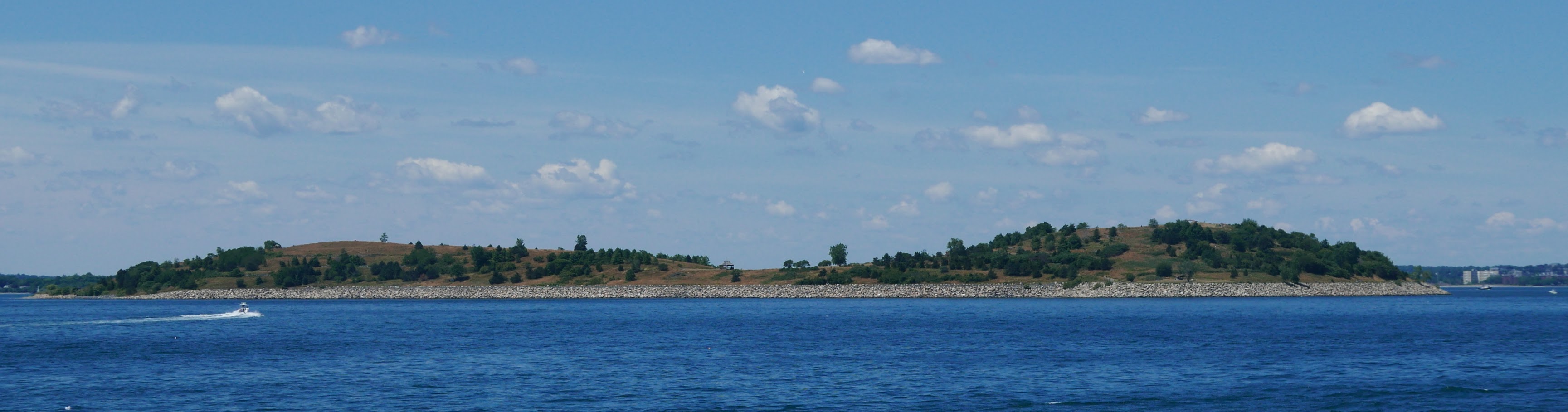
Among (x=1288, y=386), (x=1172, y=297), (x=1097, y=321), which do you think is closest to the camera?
(x=1288, y=386)

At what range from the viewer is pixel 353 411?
5144cm

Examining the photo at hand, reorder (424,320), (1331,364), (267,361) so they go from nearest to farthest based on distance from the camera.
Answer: (1331,364)
(267,361)
(424,320)

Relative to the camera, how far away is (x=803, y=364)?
71250 mm

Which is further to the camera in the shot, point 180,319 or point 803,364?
point 180,319

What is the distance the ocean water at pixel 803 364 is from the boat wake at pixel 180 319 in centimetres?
113

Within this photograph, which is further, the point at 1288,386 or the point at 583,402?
the point at 1288,386

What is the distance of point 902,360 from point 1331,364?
71.1ft

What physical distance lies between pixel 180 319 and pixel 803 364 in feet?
287

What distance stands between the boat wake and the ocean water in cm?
113

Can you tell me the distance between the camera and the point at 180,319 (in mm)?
133875

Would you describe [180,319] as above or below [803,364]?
above

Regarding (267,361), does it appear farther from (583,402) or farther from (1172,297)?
(1172,297)

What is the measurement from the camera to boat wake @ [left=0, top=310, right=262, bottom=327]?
405 feet

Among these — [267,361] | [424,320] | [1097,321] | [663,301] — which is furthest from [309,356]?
[663,301]
